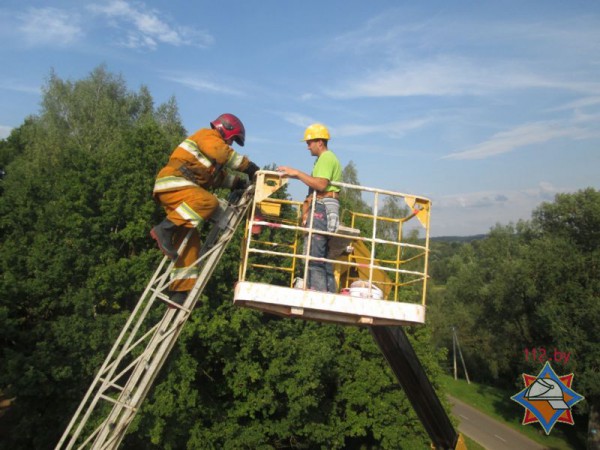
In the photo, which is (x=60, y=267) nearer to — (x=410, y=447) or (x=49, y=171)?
(x=49, y=171)

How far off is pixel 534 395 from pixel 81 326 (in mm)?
15839

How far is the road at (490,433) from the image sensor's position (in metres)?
33.8

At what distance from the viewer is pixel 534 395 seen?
1197 centimetres

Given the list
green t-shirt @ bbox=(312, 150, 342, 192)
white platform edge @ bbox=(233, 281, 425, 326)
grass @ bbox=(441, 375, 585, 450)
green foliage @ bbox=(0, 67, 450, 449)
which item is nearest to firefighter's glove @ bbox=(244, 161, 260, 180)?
green t-shirt @ bbox=(312, 150, 342, 192)

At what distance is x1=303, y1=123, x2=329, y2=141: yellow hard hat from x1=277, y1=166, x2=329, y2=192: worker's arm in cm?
86

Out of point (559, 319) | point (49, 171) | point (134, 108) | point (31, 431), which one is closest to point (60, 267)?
point (31, 431)

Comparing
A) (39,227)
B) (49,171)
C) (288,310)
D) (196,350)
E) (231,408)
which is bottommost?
(231,408)

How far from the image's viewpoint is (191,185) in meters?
5.54

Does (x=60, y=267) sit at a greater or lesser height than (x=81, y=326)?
greater

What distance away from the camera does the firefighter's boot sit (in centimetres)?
552

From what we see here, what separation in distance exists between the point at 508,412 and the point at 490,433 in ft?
19.2

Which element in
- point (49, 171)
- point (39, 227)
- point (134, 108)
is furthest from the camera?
point (134, 108)
